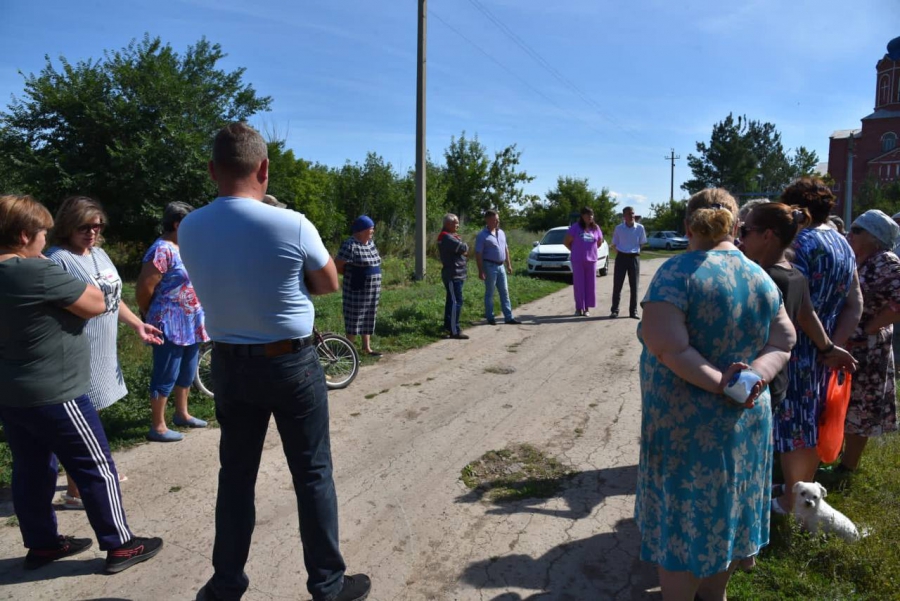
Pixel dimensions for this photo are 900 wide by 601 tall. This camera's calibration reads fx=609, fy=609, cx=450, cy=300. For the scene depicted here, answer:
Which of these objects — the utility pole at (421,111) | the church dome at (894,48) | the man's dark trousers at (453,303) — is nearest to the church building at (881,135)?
the church dome at (894,48)

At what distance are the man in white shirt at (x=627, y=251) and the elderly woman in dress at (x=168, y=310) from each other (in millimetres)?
7693

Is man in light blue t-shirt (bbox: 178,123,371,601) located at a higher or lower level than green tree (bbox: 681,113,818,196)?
lower

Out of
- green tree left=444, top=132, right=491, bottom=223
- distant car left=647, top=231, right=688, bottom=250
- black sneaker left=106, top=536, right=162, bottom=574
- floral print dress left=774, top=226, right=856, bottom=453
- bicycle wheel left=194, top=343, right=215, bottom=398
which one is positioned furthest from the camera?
distant car left=647, top=231, right=688, bottom=250

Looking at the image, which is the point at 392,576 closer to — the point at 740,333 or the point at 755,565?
the point at 755,565

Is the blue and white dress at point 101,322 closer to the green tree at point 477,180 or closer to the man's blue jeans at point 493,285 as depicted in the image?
the man's blue jeans at point 493,285

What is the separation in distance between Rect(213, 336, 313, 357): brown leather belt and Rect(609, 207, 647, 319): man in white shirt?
8.84m

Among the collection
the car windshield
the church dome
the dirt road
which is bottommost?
the dirt road

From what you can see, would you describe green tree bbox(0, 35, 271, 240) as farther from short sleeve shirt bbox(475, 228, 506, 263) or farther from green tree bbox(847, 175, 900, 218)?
green tree bbox(847, 175, 900, 218)

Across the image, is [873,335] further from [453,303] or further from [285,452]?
[453,303]

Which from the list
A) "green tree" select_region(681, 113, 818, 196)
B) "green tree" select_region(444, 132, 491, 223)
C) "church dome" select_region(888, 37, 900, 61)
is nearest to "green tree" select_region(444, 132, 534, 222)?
"green tree" select_region(444, 132, 491, 223)

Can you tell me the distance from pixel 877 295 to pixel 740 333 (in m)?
2.13

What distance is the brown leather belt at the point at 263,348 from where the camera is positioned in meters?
2.56

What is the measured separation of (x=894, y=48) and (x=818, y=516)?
26.2 meters

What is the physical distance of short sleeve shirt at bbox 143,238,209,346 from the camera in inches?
186
